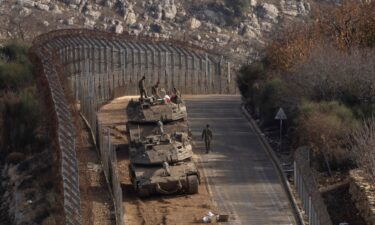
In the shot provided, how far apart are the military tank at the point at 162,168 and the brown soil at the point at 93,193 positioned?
1.30 meters

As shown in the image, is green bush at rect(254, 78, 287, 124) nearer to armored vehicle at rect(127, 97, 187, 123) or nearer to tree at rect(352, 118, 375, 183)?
armored vehicle at rect(127, 97, 187, 123)

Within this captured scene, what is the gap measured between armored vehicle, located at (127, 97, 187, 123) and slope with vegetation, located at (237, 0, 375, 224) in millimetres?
4984

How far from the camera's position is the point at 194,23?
3900 inches

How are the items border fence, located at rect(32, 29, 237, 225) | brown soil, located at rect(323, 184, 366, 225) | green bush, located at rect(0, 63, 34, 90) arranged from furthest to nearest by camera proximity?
green bush, located at rect(0, 63, 34, 90) < border fence, located at rect(32, 29, 237, 225) < brown soil, located at rect(323, 184, 366, 225)

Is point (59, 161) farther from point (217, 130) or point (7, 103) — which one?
point (7, 103)

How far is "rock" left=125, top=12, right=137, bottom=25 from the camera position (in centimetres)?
9650

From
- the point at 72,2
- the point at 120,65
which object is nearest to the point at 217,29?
the point at 72,2

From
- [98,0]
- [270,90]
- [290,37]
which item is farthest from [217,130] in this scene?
[98,0]

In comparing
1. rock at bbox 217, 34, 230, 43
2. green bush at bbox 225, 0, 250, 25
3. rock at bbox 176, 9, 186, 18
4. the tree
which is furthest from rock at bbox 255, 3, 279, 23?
the tree

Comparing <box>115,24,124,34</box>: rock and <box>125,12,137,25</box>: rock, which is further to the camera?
<box>125,12,137,25</box>: rock

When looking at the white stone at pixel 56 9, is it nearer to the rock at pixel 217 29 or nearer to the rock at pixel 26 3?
the rock at pixel 26 3

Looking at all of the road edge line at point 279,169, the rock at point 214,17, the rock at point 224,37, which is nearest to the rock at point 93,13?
the rock at point 214,17

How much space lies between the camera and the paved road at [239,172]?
33.3 m

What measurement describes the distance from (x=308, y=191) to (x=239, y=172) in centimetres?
669
